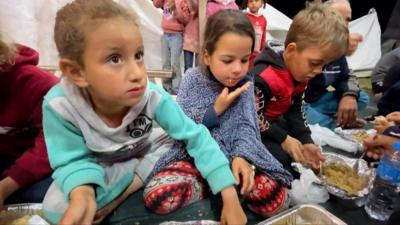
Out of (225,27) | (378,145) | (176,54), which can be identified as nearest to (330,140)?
(378,145)

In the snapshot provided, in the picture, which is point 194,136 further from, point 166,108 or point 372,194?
point 372,194

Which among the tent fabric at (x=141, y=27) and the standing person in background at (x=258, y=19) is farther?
the standing person in background at (x=258, y=19)

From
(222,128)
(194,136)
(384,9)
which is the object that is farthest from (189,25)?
(384,9)

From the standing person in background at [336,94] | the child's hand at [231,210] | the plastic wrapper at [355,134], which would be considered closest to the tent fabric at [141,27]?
the standing person in background at [336,94]

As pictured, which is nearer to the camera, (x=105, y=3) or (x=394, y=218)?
(x=105, y=3)

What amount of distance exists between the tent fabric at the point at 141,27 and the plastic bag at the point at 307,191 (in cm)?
162

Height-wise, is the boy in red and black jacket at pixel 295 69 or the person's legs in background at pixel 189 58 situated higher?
the boy in red and black jacket at pixel 295 69

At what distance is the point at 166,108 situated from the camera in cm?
98

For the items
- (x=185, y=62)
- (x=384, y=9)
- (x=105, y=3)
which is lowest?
(x=185, y=62)

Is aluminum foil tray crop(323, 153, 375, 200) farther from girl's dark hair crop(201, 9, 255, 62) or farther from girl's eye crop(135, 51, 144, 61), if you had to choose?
girl's eye crop(135, 51, 144, 61)

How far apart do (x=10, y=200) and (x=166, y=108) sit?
0.57m

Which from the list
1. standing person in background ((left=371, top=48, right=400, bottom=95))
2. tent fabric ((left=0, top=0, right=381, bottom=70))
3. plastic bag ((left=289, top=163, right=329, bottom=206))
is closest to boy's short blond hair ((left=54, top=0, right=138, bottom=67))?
plastic bag ((left=289, top=163, right=329, bottom=206))

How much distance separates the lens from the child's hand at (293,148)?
134 centimetres

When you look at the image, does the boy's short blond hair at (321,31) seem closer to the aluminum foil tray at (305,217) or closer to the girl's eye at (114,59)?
the aluminum foil tray at (305,217)
